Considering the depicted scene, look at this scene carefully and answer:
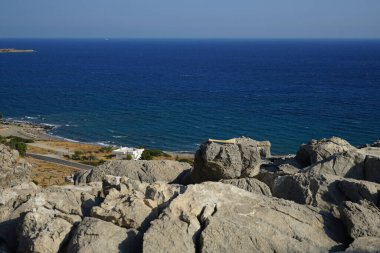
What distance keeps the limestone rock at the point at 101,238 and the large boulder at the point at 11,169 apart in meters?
15.0

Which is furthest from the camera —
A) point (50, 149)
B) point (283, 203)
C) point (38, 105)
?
point (38, 105)

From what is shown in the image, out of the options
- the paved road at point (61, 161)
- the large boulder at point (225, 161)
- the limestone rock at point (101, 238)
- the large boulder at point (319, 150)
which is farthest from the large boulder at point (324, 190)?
the paved road at point (61, 161)

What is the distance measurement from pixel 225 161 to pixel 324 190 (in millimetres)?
5267

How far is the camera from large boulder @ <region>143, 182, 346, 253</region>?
13680 millimetres

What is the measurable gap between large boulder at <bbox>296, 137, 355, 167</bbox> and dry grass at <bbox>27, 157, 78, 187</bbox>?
22.0 meters

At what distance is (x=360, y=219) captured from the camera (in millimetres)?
14477

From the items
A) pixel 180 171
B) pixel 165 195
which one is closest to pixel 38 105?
pixel 180 171

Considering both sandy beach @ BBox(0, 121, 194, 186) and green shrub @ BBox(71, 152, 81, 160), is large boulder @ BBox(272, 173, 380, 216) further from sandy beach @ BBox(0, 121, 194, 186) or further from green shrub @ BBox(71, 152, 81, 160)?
green shrub @ BBox(71, 152, 81, 160)

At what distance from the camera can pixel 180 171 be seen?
82.5ft

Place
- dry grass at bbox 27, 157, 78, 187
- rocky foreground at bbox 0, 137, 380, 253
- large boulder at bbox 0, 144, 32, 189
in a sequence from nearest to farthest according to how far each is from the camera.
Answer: rocky foreground at bbox 0, 137, 380, 253
large boulder at bbox 0, 144, 32, 189
dry grass at bbox 27, 157, 78, 187

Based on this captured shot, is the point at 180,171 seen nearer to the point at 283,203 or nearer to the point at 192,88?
the point at 283,203

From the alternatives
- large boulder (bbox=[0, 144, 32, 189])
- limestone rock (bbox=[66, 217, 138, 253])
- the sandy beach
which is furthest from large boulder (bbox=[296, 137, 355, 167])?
the sandy beach

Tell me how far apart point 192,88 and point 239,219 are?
137 meters

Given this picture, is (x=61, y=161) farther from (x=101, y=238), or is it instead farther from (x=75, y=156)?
(x=101, y=238)
